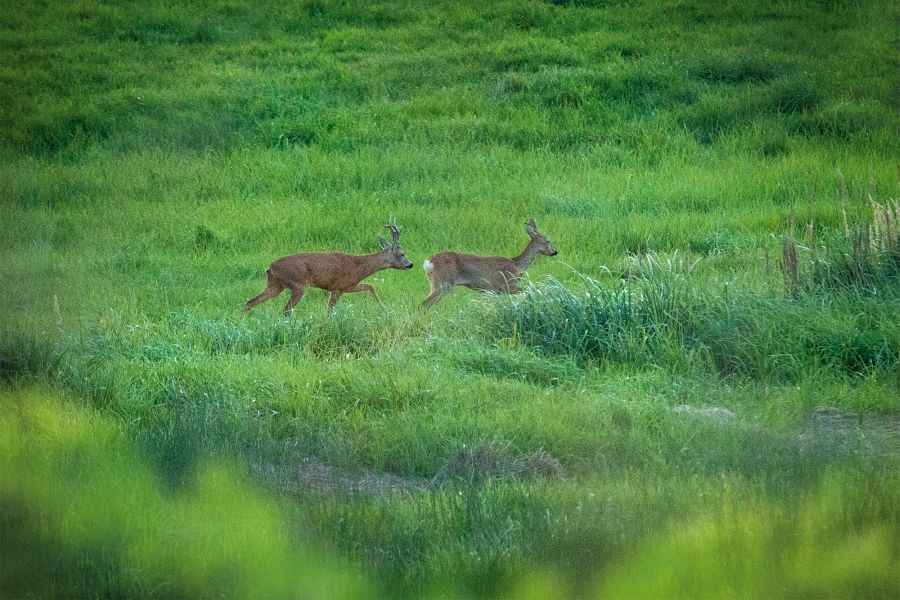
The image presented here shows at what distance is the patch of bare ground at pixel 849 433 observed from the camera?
9094 mm

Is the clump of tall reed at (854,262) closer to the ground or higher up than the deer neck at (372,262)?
higher up

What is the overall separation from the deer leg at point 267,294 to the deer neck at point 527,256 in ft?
10.5

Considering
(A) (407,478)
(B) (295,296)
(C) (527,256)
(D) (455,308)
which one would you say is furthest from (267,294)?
(A) (407,478)

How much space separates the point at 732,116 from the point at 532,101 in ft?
12.3

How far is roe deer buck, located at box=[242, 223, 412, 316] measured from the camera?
15562 millimetres

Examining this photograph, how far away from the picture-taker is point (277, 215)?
2014cm

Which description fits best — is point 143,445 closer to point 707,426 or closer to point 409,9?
point 707,426

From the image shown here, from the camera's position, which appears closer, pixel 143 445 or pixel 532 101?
pixel 143 445

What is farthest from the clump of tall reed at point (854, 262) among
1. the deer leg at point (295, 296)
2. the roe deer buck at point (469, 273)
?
the deer leg at point (295, 296)

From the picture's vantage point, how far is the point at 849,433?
31.7 feet

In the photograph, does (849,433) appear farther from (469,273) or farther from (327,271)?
(327,271)

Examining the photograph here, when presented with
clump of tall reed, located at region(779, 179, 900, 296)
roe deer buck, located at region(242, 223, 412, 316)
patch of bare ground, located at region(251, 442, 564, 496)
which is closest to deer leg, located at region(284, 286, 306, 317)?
roe deer buck, located at region(242, 223, 412, 316)

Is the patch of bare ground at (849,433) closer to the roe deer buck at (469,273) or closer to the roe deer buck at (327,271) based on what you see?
the roe deer buck at (469,273)

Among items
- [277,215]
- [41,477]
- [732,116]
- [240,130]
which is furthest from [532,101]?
[41,477]
